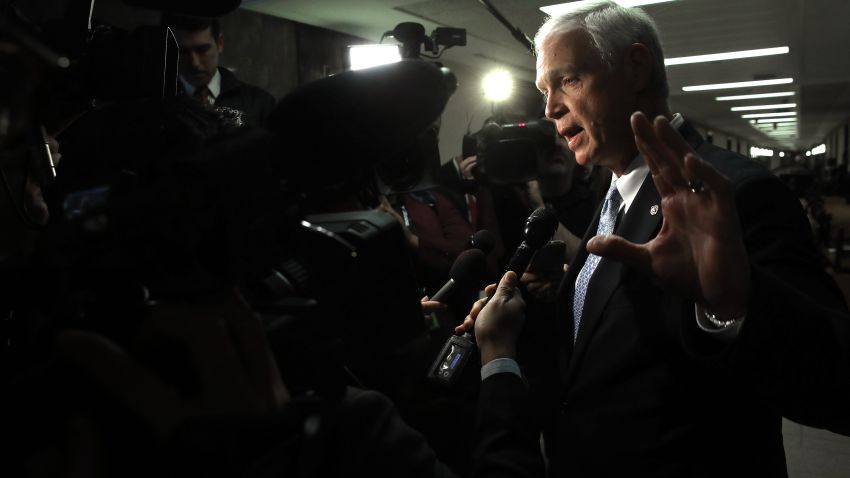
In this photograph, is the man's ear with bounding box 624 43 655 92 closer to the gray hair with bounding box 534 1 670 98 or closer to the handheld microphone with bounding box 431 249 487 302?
the gray hair with bounding box 534 1 670 98

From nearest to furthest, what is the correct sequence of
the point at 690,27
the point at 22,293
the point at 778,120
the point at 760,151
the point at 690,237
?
the point at 22,293
the point at 690,237
the point at 690,27
the point at 778,120
the point at 760,151

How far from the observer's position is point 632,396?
3.27 feet

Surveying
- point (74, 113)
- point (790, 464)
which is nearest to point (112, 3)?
point (74, 113)

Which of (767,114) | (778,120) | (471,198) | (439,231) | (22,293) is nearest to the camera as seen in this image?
(22,293)

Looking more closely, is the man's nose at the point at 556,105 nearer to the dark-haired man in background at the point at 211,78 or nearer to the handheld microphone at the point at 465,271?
the handheld microphone at the point at 465,271

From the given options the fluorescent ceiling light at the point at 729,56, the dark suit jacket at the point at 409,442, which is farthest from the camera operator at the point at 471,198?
the fluorescent ceiling light at the point at 729,56

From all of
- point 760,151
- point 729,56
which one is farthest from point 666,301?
point 760,151

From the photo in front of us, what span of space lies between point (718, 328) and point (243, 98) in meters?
1.65

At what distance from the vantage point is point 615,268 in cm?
105

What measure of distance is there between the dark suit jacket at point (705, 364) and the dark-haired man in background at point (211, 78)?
48.2 inches

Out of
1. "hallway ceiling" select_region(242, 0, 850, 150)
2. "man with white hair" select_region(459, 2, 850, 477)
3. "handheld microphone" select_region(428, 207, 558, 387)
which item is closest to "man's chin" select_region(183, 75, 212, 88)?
"man with white hair" select_region(459, 2, 850, 477)

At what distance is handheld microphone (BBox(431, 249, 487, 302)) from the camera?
1.08 meters

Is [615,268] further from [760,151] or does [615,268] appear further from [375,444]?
[760,151]

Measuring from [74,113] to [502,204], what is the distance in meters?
1.57
